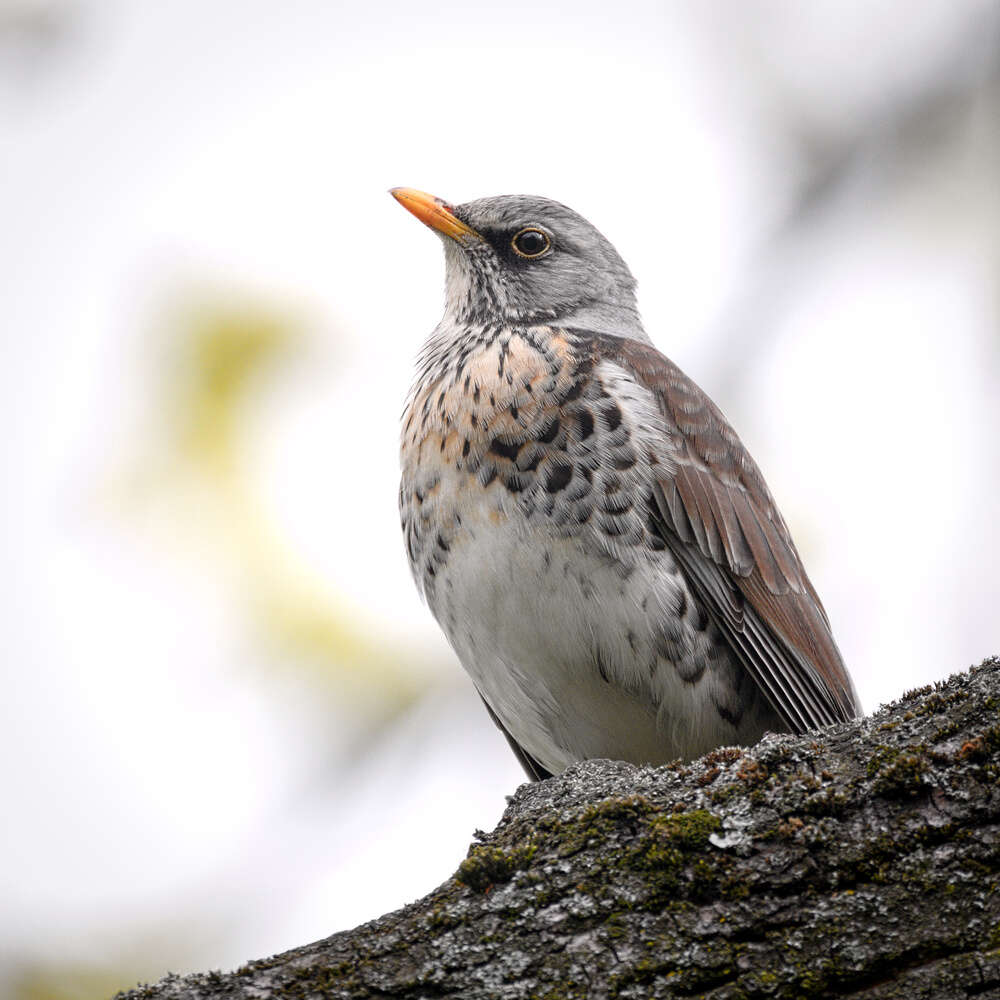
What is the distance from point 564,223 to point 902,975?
4492 mm

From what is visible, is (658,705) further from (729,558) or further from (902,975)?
(902,975)

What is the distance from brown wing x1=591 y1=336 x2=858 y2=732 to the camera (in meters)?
4.38

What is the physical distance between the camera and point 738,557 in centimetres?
461

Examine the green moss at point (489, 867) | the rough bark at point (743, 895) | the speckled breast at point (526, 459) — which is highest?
the speckled breast at point (526, 459)

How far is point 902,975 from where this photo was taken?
2.11m

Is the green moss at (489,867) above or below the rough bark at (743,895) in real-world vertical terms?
above

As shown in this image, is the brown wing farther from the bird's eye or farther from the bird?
the bird's eye

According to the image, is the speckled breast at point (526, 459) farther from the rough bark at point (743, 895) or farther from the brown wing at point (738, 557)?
the rough bark at point (743, 895)

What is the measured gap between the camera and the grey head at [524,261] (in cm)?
572

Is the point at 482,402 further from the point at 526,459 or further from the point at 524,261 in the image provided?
the point at 524,261

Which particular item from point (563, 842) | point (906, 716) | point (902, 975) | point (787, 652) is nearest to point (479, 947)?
point (563, 842)

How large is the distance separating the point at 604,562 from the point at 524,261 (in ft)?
7.04

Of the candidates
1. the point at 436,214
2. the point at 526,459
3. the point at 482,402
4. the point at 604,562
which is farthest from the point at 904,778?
the point at 436,214

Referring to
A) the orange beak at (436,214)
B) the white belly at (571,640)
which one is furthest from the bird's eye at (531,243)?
the white belly at (571,640)
